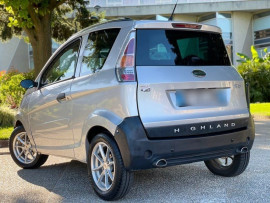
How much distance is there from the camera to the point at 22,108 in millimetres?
5957

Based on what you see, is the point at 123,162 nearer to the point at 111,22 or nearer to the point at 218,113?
the point at 218,113

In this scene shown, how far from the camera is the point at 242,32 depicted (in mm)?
34594

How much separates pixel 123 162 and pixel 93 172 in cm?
63

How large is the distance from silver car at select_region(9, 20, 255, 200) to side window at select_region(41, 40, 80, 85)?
1.2 inches

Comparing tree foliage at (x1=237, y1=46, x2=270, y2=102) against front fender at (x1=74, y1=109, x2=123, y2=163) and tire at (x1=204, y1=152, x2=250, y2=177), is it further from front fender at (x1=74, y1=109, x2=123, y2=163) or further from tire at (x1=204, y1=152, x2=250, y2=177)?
front fender at (x1=74, y1=109, x2=123, y2=163)

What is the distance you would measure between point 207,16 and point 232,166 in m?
30.2

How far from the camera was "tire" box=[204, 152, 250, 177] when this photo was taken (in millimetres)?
4848

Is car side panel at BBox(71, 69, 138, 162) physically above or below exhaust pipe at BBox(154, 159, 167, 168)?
above

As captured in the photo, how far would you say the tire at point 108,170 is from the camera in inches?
157

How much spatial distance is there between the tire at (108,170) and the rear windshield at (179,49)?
932mm

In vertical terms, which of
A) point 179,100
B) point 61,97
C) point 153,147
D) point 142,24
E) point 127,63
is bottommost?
point 153,147

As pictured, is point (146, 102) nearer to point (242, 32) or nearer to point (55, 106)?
point (55, 106)

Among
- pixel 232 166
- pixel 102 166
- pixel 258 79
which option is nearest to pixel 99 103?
pixel 102 166

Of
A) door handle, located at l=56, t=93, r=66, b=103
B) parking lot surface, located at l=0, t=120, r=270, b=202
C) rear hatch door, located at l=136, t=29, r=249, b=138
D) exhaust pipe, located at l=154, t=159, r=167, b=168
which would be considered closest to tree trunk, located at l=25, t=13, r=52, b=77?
parking lot surface, located at l=0, t=120, r=270, b=202
